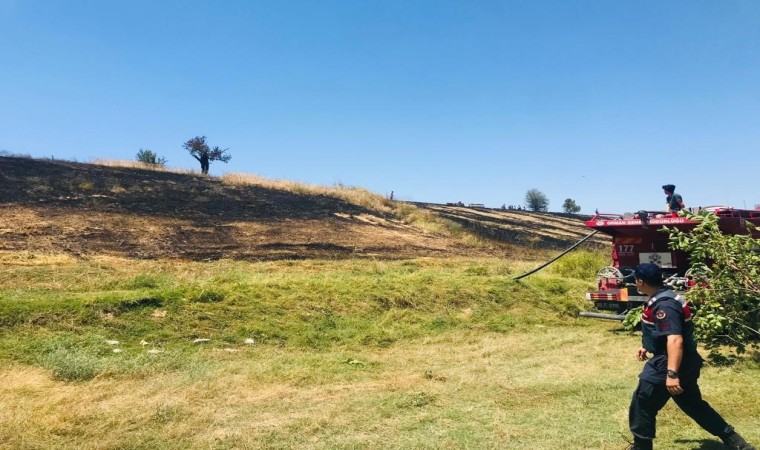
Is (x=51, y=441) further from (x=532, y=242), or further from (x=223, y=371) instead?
(x=532, y=242)

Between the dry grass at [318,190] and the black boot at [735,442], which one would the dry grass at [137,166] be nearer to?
the dry grass at [318,190]

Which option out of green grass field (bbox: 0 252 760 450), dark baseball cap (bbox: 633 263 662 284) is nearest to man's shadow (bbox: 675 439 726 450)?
green grass field (bbox: 0 252 760 450)

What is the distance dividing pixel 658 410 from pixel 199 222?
1839 centimetres

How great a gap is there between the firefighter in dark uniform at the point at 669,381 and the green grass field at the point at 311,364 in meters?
0.35

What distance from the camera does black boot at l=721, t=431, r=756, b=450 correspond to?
3.95 m

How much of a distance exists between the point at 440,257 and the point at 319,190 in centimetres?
1663

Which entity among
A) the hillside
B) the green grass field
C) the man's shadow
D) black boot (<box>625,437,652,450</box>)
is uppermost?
the hillside

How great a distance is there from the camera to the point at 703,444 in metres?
4.30

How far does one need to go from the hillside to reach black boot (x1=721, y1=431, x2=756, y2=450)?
13163mm

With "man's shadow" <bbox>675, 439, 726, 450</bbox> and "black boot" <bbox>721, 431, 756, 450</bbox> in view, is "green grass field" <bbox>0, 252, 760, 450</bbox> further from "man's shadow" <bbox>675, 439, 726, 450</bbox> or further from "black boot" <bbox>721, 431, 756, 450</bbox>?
"black boot" <bbox>721, 431, 756, 450</bbox>

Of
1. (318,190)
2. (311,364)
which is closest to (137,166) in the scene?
(318,190)

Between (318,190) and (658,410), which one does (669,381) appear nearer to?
(658,410)

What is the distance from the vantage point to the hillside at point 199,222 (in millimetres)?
15844

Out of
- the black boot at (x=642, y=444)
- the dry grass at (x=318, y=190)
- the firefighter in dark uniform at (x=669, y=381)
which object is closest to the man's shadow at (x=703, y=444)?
the firefighter in dark uniform at (x=669, y=381)
